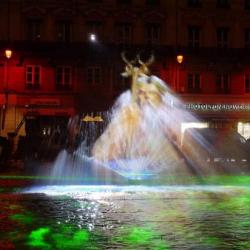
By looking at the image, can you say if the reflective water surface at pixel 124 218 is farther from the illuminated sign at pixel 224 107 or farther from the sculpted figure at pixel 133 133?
the illuminated sign at pixel 224 107

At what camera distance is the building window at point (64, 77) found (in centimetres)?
4341

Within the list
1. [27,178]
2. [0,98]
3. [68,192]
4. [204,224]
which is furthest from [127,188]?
[0,98]

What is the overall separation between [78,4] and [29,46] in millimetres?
4905

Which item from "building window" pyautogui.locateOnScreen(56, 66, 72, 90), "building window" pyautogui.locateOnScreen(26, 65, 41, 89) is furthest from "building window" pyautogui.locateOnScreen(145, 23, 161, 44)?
"building window" pyautogui.locateOnScreen(26, 65, 41, 89)

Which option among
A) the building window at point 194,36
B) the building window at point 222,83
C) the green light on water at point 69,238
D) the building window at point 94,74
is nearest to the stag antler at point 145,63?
the building window at point 94,74

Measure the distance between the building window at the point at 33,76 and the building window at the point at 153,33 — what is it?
8.55 m

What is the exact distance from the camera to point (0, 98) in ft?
139

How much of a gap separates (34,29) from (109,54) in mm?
5813

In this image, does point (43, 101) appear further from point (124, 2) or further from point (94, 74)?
point (124, 2)

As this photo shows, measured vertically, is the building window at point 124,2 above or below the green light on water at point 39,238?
above

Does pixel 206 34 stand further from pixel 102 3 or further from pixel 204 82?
pixel 102 3

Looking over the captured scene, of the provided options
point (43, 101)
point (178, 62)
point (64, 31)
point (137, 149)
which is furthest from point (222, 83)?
point (137, 149)

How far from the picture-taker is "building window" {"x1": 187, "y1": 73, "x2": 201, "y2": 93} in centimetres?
4481

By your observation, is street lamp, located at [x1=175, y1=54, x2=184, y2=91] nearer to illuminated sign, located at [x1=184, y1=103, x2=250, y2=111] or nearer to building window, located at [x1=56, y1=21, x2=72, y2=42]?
illuminated sign, located at [x1=184, y1=103, x2=250, y2=111]
